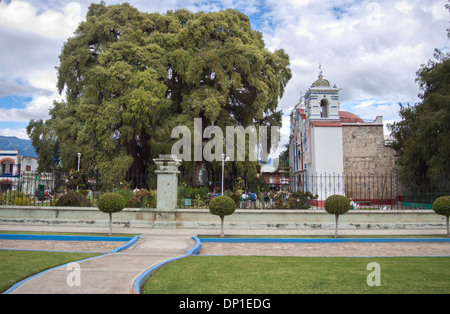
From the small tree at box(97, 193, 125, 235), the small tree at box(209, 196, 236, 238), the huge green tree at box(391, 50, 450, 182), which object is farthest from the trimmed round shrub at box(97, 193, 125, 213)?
the huge green tree at box(391, 50, 450, 182)

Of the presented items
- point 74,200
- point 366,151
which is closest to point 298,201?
point 74,200

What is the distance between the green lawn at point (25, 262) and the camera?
514 centimetres

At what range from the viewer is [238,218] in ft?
40.7

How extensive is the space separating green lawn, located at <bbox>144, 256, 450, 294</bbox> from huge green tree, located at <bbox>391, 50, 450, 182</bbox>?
11.3m

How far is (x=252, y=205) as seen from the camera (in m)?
14.1

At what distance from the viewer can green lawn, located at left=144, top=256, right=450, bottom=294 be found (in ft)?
15.4

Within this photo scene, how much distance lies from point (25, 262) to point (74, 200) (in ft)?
24.9

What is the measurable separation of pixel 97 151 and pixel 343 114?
2634cm

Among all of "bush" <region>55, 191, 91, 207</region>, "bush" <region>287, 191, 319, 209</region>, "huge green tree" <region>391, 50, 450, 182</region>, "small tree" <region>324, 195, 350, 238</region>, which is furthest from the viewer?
"huge green tree" <region>391, 50, 450, 182</region>

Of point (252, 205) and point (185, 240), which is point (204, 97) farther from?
point (185, 240)

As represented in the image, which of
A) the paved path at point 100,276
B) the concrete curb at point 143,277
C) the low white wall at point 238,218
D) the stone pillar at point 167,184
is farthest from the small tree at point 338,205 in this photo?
the concrete curb at point 143,277

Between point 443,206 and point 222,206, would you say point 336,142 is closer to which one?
point 443,206

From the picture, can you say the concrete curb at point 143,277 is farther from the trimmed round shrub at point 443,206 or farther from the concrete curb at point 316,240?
the trimmed round shrub at point 443,206

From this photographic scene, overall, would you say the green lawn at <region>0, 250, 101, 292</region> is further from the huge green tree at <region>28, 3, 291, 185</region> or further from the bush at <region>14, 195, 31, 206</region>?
the huge green tree at <region>28, 3, 291, 185</region>
